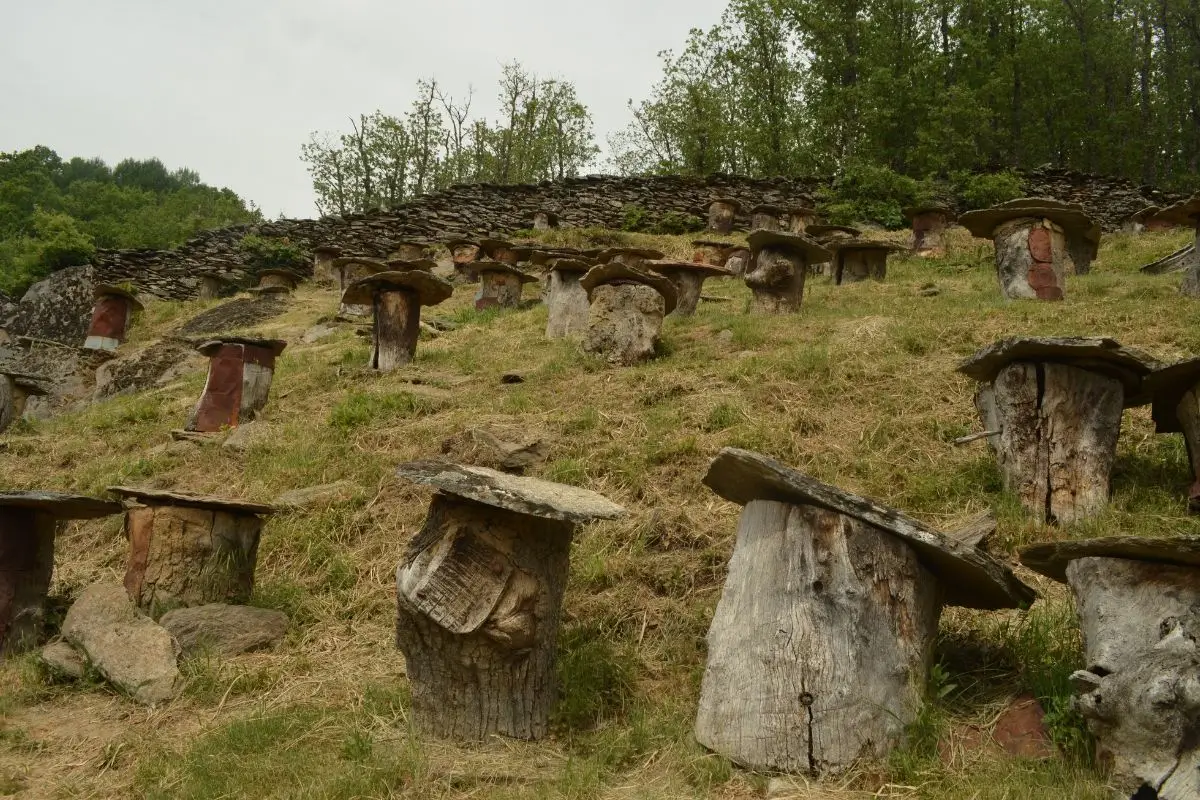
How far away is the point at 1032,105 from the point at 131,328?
90.4ft

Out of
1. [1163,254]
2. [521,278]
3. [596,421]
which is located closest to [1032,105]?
[1163,254]

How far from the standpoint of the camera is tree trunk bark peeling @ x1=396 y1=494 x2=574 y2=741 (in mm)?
3107

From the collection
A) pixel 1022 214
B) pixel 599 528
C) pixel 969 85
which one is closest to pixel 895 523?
pixel 599 528

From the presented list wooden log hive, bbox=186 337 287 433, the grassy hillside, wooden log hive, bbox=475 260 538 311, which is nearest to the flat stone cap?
the grassy hillside

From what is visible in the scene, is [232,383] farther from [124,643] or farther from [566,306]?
[124,643]

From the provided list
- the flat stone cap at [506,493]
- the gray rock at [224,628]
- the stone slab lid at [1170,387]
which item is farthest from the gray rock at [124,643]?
the stone slab lid at [1170,387]

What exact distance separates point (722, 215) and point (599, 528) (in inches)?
606

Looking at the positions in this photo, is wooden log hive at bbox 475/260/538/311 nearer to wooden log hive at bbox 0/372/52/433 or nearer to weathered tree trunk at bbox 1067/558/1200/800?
wooden log hive at bbox 0/372/52/433

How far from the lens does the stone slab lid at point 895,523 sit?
9.41ft

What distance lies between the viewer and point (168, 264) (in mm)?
21594

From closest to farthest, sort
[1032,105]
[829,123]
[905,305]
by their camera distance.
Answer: [905,305] < [829,123] < [1032,105]

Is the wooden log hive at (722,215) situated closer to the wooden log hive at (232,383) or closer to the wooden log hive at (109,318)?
the wooden log hive at (109,318)

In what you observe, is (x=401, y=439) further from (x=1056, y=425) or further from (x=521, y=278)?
(x=521, y=278)

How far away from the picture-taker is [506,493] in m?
3.01
